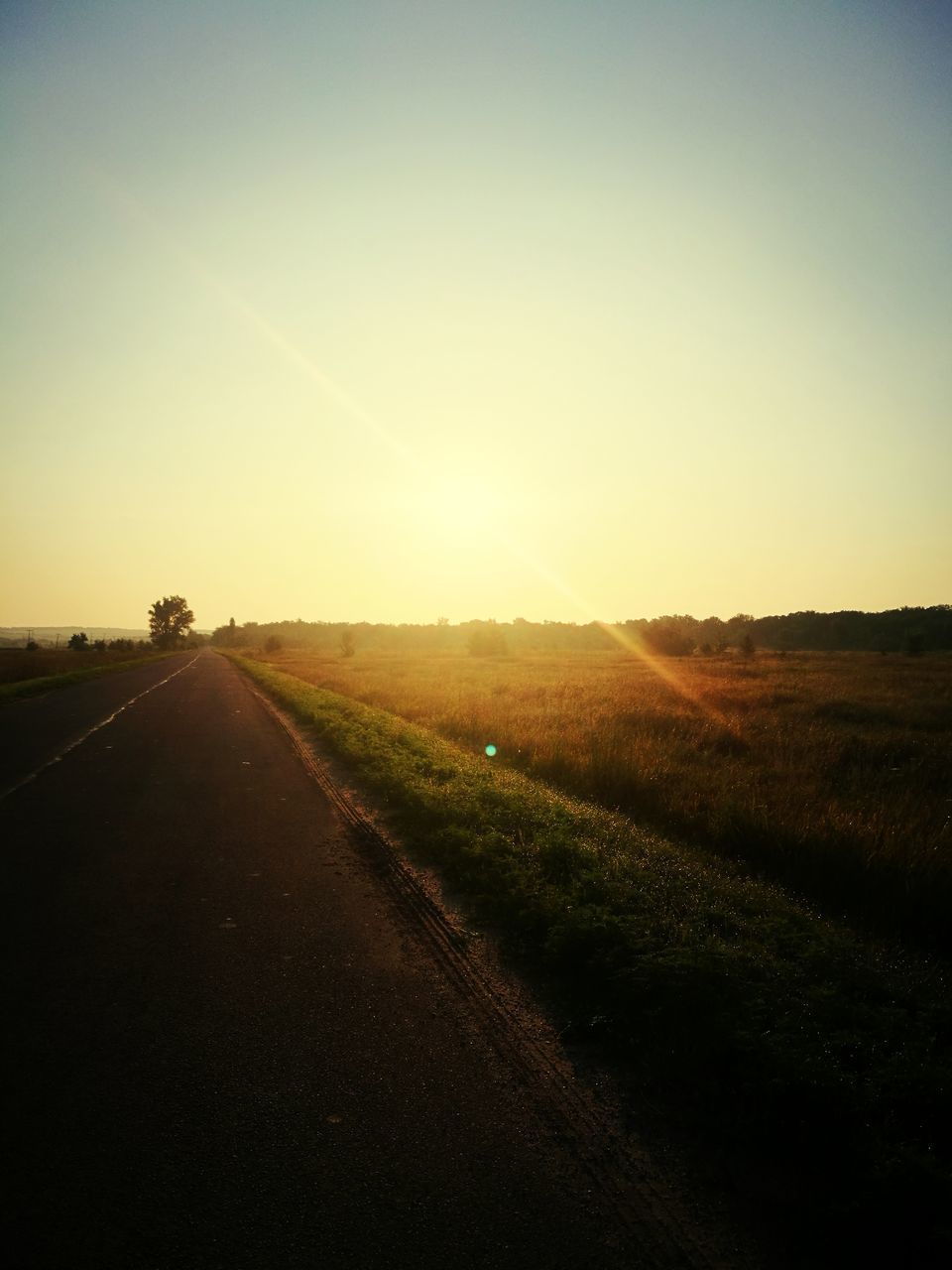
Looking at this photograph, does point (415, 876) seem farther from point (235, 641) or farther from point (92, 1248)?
point (235, 641)

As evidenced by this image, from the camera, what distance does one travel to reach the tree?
433 ft

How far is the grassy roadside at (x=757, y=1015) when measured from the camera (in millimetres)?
3020

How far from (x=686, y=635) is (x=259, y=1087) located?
95.3m

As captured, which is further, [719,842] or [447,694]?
[447,694]

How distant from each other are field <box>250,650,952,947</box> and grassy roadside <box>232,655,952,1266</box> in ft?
3.13

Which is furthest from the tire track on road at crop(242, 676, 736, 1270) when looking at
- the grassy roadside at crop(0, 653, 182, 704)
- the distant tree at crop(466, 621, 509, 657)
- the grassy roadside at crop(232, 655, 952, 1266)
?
the distant tree at crop(466, 621, 509, 657)

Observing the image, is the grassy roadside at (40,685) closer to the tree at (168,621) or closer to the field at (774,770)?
the field at (774,770)

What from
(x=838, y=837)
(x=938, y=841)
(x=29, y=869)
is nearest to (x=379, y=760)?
(x=29, y=869)

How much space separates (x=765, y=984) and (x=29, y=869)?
23.1 feet

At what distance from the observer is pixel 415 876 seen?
7246mm

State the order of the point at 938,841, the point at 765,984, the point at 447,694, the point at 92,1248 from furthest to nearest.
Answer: the point at 447,694 → the point at 938,841 → the point at 765,984 → the point at 92,1248

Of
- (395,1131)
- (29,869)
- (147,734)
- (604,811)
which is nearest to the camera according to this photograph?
(395,1131)

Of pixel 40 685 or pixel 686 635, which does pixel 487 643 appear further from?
pixel 40 685

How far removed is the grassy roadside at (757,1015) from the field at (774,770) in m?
0.95
